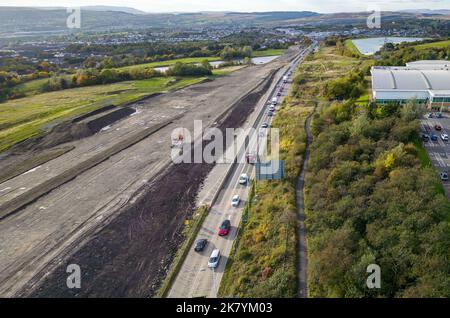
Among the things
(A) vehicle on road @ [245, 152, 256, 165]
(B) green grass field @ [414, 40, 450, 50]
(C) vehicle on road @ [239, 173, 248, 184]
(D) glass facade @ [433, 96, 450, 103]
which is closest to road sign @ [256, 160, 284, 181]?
(C) vehicle on road @ [239, 173, 248, 184]

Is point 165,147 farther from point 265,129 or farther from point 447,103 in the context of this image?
point 447,103

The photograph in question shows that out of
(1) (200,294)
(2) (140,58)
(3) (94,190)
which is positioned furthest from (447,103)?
(2) (140,58)

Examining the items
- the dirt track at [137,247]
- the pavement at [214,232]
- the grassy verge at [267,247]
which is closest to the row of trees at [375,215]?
the grassy verge at [267,247]

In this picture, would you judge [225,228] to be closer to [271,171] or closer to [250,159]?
[271,171]

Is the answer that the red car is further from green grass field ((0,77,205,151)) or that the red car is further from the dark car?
green grass field ((0,77,205,151))

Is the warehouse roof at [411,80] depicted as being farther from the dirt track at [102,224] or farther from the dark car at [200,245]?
the dark car at [200,245]

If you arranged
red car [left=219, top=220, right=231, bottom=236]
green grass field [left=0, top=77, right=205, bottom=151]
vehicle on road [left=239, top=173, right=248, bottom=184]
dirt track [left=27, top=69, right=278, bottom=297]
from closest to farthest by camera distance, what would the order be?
dirt track [left=27, top=69, right=278, bottom=297] < red car [left=219, top=220, right=231, bottom=236] < vehicle on road [left=239, top=173, right=248, bottom=184] < green grass field [left=0, top=77, right=205, bottom=151]

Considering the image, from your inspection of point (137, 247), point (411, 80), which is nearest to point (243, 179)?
point (137, 247)
